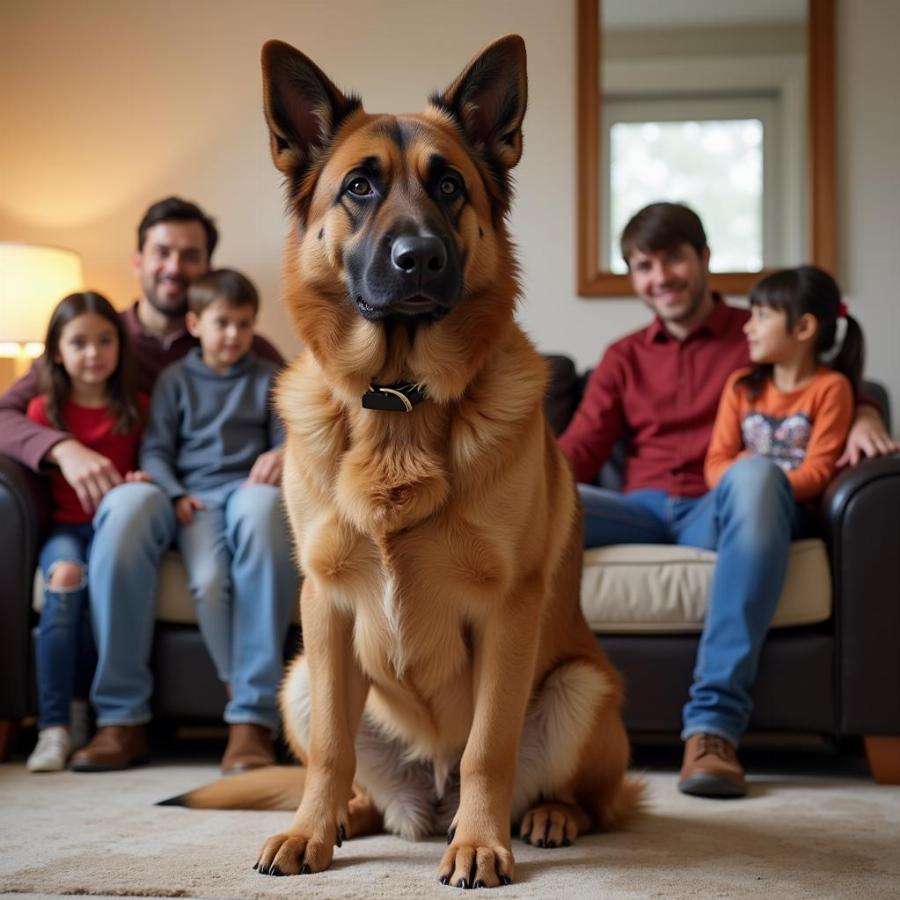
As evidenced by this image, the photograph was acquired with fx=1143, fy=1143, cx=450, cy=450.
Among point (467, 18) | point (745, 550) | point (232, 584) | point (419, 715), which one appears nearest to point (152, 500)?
point (232, 584)

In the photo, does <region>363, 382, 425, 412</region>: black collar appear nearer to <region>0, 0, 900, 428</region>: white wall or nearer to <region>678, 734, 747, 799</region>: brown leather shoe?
<region>678, 734, 747, 799</region>: brown leather shoe

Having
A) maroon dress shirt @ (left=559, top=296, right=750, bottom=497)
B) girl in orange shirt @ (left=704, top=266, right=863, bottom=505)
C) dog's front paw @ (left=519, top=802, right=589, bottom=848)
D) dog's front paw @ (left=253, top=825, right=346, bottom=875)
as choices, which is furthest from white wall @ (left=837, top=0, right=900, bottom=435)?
dog's front paw @ (left=253, top=825, right=346, bottom=875)

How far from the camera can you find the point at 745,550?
8.02 ft

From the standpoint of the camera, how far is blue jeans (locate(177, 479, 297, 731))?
2.55m

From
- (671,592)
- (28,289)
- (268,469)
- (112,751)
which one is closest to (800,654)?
(671,592)

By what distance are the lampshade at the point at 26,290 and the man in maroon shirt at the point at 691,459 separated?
173 centimetres

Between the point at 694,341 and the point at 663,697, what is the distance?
40.5 inches

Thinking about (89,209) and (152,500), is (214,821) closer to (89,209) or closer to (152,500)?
(152,500)

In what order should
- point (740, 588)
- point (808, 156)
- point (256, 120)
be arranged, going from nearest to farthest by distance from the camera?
point (740, 588) → point (808, 156) → point (256, 120)

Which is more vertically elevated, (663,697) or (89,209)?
(89,209)

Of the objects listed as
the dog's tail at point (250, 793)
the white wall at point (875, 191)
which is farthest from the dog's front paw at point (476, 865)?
the white wall at point (875, 191)

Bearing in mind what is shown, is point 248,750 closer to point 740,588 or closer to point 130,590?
point 130,590

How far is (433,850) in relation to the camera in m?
1.79

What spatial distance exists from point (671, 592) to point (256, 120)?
2376 millimetres
